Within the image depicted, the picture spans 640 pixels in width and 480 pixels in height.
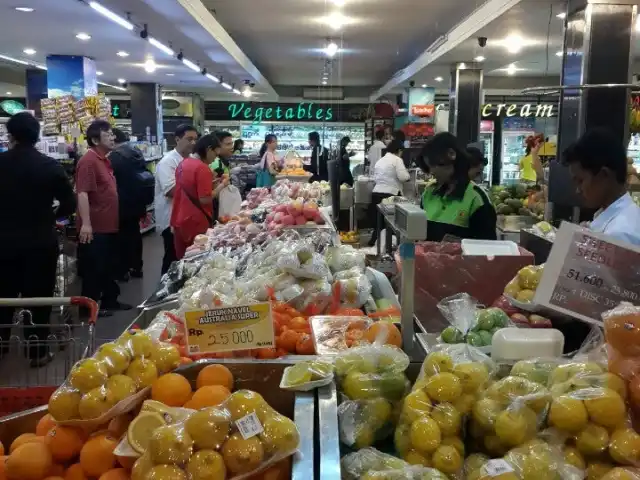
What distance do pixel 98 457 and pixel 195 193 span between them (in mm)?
4696

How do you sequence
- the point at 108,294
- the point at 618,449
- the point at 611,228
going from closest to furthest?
1. the point at 618,449
2. the point at 611,228
3. the point at 108,294

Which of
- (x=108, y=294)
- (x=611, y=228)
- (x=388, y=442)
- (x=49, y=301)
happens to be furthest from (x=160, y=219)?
(x=388, y=442)

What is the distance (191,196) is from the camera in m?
6.12

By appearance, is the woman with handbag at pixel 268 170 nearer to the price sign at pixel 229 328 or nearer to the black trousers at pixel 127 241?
the black trousers at pixel 127 241

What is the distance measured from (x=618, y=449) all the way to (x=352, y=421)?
0.58m

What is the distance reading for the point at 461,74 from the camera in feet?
41.4

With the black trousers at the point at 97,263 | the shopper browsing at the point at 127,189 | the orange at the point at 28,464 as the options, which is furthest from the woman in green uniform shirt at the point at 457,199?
the shopper browsing at the point at 127,189

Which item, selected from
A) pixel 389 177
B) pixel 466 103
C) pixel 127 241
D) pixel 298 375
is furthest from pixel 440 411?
pixel 466 103

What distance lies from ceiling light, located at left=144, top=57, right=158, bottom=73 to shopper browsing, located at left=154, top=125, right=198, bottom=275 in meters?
6.86

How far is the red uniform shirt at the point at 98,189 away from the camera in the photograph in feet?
19.6

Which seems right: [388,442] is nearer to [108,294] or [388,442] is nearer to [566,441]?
[566,441]

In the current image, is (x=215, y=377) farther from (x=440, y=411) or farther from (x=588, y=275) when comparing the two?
(x=588, y=275)

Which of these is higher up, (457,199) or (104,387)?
(457,199)

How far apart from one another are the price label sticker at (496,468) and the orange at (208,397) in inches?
24.9
